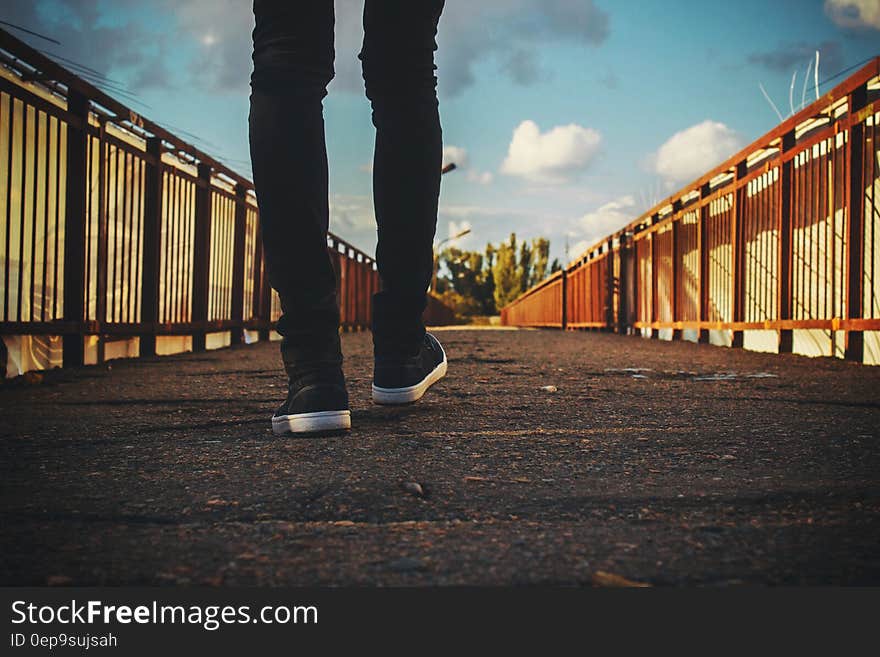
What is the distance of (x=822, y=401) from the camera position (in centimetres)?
262

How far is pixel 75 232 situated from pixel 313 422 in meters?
3.33

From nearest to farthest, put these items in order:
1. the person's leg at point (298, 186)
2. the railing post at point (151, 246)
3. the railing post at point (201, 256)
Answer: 1. the person's leg at point (298, 186)
2. the railing post at point (151, 246)
3. the railing post at point (201, 256)

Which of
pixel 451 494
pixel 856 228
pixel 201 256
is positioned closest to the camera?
pixel 451 494

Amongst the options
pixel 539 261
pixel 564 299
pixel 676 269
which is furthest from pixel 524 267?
pixel 676 269

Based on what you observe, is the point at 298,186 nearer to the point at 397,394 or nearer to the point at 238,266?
the point at 397,394

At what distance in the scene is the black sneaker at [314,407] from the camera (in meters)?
1.80

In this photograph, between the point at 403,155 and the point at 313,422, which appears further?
the point at 403,155

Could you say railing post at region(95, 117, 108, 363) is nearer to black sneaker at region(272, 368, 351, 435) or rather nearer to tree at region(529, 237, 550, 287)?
black sneaker at region(272, 368, 351, 435)

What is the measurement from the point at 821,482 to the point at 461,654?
907 millimetres

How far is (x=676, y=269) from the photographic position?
9.27m

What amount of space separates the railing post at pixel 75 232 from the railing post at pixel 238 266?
335 centimetres

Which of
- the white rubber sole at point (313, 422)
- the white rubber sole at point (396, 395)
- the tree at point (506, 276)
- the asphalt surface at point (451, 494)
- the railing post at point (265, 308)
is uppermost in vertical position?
the tree at point (506, 276)

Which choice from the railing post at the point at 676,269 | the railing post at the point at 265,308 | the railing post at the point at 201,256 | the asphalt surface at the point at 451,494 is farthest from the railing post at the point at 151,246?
the railing post at the point at 676,269

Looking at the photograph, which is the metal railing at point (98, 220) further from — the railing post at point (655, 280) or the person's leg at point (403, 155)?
the railing post at point (655, 280)
